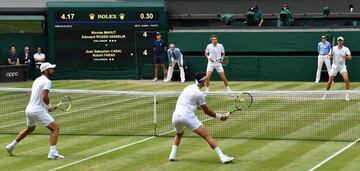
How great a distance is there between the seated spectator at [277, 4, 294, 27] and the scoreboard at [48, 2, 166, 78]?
522 centimetres

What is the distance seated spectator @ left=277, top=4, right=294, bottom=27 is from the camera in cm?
3625

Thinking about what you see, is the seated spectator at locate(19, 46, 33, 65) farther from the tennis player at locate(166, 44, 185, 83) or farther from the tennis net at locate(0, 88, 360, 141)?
the tennis net at locate(0, 88, 360, 141)

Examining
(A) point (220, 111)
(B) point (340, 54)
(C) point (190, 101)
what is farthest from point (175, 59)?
(C) point (190, 101)

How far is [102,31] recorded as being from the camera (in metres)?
36.5

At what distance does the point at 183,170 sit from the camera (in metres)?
15.4

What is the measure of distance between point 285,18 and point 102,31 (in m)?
8.23

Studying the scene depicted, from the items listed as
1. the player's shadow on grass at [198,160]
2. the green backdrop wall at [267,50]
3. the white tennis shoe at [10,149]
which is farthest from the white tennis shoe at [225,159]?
the green backdrop wall at [267,50]

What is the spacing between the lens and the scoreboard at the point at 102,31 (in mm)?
36438

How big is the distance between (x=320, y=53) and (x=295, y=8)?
268 inches

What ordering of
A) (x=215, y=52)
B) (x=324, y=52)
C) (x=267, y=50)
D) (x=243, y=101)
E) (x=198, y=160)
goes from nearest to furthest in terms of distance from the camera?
(x=198, y=160) < (x=243, y=101) < (x=215, y=52) < (x=324, y=52) < (x=267, y=50)

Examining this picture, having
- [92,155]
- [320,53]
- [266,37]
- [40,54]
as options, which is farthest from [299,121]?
[40,54]

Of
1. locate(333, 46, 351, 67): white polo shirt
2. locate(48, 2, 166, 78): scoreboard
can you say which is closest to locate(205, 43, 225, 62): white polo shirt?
locate(333, 46, 351, 67): white polo shirt

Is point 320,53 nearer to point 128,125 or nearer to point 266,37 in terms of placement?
point 266,37

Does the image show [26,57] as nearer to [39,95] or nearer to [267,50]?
[267,50]
